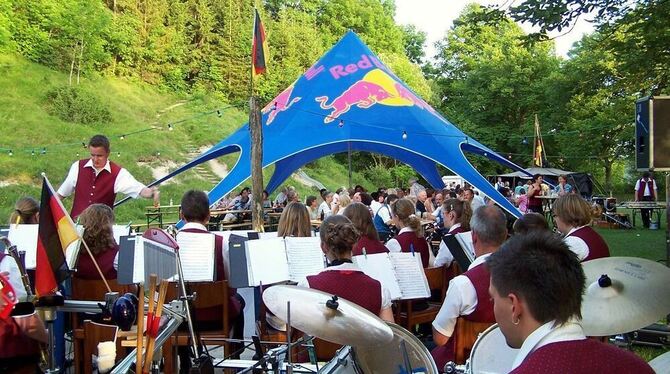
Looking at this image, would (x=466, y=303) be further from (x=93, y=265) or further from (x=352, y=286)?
(x=93, y=265)

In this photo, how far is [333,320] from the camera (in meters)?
2.69

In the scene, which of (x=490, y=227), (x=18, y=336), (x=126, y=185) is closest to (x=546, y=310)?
(x=490, y=227)

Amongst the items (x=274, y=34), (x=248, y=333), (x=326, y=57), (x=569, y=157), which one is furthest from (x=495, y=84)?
(x=248, y=333)

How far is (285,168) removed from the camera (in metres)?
20.0

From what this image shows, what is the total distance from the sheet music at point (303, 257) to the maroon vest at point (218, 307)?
0.65 m

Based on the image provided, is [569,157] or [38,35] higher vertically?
[38,35]

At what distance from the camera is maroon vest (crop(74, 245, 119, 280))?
5438 mm

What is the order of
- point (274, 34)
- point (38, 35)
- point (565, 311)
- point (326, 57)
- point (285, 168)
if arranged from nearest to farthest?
1. point (565, 311)
2. point (326, 57)
3. point (285, 168)
4. point (38, 35)
5. point (274, 34)

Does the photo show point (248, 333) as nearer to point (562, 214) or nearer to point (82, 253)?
point (82, 253)

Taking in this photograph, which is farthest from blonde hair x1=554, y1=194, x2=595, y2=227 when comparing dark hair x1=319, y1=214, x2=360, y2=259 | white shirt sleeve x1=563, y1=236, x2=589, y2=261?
dark hair x1=319, y1=214, x2=360, y2=259

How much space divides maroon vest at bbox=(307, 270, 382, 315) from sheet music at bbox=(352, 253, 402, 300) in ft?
2.38

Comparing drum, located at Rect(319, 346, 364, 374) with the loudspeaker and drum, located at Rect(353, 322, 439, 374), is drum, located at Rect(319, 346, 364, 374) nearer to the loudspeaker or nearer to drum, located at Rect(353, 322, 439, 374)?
drum, located at Rect(353, 322, 439, 374)

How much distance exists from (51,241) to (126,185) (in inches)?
138

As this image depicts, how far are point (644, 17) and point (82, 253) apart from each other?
7.42 metres
